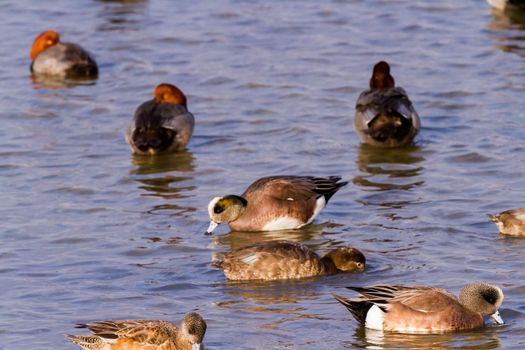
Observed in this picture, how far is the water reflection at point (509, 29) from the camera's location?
19266mm

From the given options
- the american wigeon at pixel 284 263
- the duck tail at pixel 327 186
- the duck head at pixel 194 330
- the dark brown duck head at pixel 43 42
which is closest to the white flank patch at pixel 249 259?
the american wigeon at pixel 284 263

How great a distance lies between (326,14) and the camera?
21.4 metres

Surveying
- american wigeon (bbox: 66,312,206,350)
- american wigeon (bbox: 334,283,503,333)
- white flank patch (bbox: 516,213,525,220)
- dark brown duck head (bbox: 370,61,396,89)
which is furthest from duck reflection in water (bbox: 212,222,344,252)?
dark brown duck head (bbox: 370,61,396,89)

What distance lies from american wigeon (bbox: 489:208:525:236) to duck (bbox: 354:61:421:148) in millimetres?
3482

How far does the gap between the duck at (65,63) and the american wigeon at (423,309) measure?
33.5 ft

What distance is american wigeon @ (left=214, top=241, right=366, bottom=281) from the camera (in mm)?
10891

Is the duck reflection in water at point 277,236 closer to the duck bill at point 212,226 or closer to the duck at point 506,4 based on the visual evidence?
the duck bill at point 212,226

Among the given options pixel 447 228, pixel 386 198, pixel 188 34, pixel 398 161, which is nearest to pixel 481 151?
pixel 398 161

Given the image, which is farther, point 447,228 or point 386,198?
point 386,198

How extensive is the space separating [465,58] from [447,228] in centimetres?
689

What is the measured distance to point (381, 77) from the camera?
15742 millimetres

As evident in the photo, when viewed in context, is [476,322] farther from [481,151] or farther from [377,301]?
[481,151]

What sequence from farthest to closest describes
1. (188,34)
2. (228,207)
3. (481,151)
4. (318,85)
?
(188,34)
(318,85)
(481,151)
(228,207)

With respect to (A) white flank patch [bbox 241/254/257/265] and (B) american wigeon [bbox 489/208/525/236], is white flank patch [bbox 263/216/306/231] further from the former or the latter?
(B) american wigeon [bbox 489/208/525/236]
